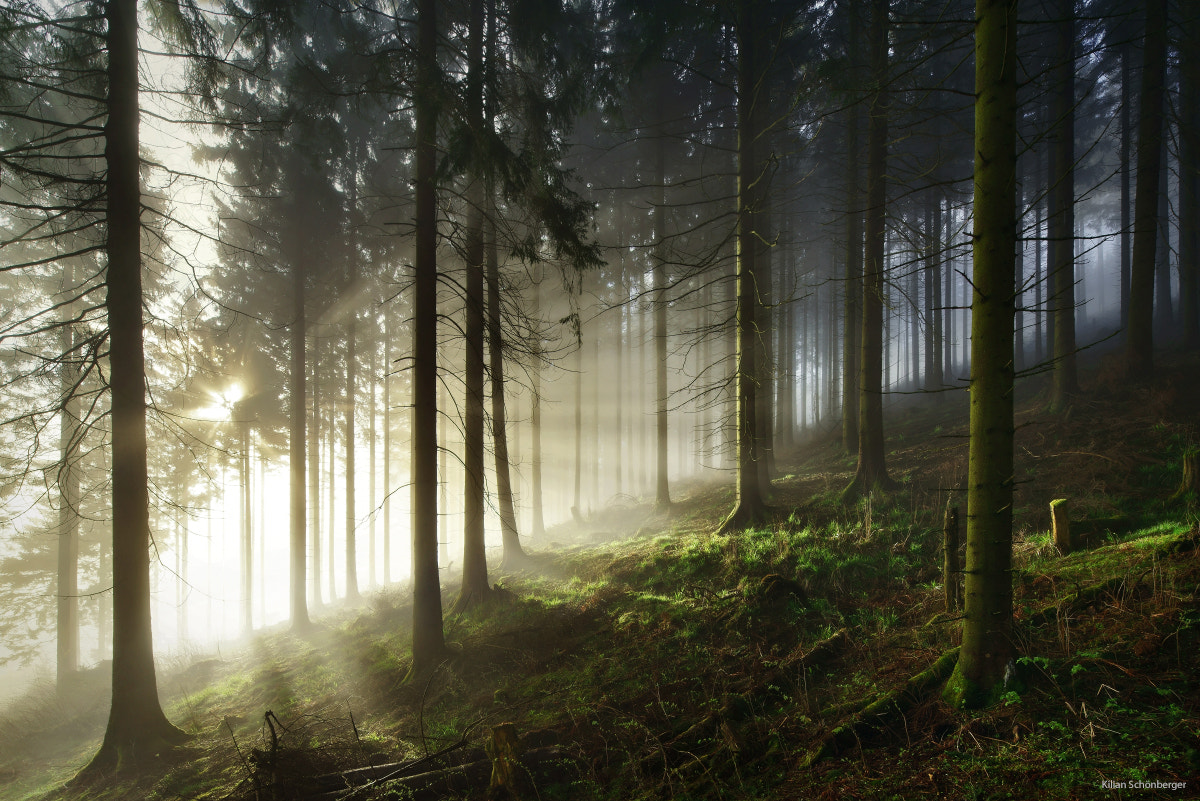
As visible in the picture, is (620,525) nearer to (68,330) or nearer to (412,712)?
(412,712)

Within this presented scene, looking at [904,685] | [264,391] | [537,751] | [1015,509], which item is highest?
[264,391]

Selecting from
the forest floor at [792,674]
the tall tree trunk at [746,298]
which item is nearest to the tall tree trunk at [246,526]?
the forest floor at [792,674]

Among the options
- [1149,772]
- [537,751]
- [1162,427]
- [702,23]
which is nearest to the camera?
[1149,772]

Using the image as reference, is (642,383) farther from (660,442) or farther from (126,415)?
(126,415)

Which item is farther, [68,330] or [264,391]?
[264,391]

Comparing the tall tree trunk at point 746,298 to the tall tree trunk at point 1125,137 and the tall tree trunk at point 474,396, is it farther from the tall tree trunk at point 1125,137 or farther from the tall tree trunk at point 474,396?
the tall tree trunk at point 1125,137

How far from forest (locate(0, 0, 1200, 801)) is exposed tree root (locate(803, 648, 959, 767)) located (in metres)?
0.03

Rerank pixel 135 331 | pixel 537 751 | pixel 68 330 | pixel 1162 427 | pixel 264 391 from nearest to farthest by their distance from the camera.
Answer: pixel 537 751
pixel 135 331
pixel 1162 427
pixel 68 330
pixel 264 391

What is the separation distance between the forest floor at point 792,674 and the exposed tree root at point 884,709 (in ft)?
0.07

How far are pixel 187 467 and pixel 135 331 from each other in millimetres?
16098

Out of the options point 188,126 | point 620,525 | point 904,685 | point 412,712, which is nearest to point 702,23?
point 188,126

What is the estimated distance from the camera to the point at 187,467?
1889 cm

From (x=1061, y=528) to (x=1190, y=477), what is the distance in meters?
2.22

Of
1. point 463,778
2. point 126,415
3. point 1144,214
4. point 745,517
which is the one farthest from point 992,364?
point 1144,214
